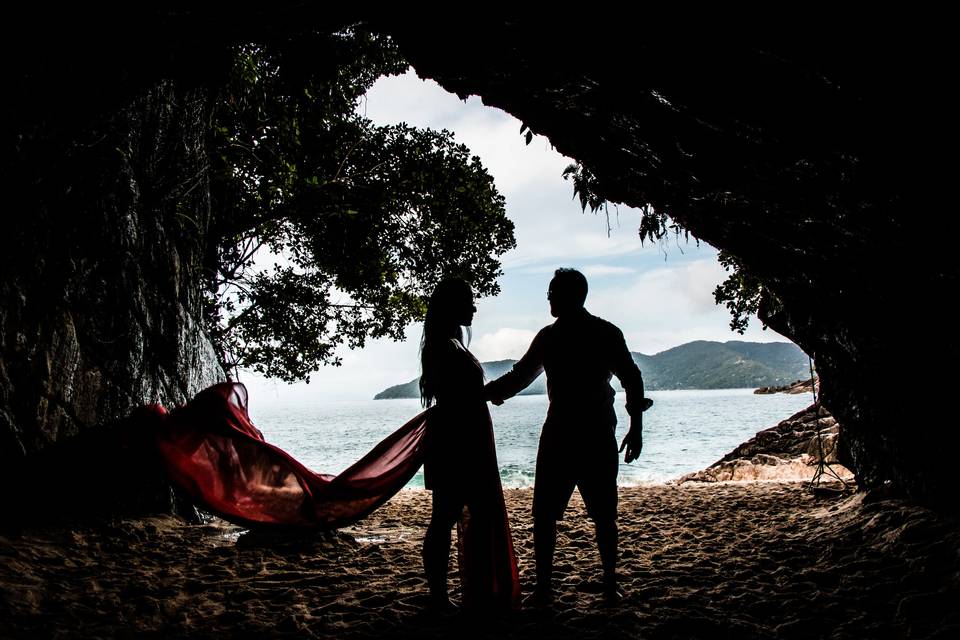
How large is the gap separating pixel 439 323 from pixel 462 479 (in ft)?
2.95

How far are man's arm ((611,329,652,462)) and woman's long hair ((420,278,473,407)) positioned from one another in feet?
3.19

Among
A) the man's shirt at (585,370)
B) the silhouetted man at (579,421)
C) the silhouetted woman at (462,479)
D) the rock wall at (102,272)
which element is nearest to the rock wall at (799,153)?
the silhouetted man at (579,421)

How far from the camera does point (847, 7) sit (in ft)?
7.41

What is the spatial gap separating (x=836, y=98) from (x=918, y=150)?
489mm

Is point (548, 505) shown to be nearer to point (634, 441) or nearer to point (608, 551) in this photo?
point (608, 551)

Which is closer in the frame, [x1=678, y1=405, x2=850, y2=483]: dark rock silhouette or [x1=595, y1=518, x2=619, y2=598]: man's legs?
[x1=595, y1=518, x2=619, y2=598]: man's legs

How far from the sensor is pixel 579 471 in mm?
2775

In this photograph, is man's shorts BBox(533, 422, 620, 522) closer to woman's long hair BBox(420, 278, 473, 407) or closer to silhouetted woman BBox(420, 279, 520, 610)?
silhouetted woman BBox(420, 279, 520, 610)

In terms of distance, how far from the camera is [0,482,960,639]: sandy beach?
246 cm

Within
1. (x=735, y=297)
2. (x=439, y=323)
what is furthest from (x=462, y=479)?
(x=735, y=297)

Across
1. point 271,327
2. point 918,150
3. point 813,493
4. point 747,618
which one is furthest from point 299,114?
point 813,493

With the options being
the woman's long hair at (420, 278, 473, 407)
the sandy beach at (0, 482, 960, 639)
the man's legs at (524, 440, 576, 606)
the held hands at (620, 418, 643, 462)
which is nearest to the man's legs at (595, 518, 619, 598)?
the sandy beach at (0, 482, 960, 639)

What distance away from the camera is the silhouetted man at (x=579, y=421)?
9.08 feet

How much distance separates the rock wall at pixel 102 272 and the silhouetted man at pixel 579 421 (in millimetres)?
4032
